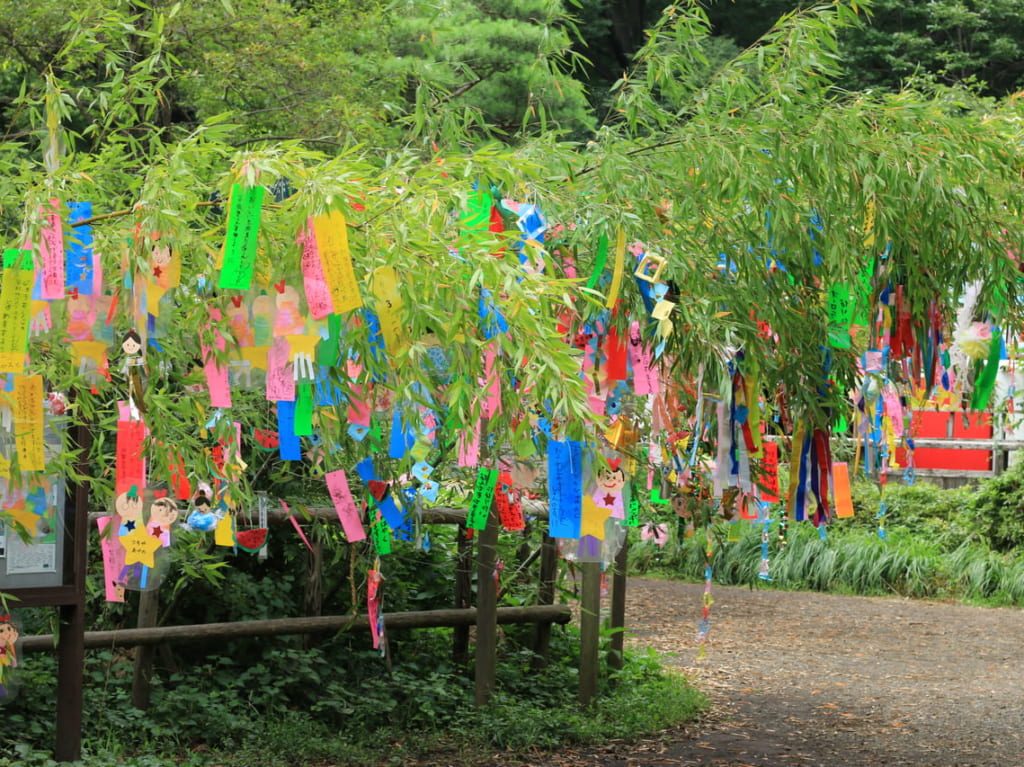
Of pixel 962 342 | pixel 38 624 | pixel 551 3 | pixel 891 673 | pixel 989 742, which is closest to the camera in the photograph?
pixel 551 3

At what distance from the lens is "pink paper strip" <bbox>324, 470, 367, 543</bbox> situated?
3221mm

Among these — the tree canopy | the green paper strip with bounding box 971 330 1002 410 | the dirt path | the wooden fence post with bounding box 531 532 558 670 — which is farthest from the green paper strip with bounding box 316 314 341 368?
the wooden fence post with bounding box 531 532 558 670

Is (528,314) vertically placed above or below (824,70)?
below

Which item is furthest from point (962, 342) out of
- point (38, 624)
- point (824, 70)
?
point (38, 624)

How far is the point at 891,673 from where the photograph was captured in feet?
24.0

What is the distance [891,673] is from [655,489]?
3330 millimetres

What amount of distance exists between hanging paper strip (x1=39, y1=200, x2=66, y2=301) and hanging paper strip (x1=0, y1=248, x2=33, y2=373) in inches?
1.7

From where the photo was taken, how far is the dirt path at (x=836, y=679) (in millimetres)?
5324

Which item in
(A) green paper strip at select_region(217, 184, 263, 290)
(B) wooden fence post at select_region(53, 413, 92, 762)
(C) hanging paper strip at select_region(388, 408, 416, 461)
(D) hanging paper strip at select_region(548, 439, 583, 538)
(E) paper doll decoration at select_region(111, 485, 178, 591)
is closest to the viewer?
(A) green paper strip at select_region(217, 184, 263, 290)

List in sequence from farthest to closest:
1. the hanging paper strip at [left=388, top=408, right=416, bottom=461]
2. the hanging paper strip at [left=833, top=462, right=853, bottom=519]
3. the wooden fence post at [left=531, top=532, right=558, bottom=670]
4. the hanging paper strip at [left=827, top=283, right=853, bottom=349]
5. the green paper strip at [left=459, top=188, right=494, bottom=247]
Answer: the wooden fence post at [left=531, top=532, right=558, bottom=670] → the hanging paper strip at [left=833, top=462, right=853, bottom=519] → the hanging paper strip at [left=827, top=283, right=853, bottom=349] → the hanging paper strip at [left=388, top=408, right=416, bottom=461] → the green paper strip at [left=459, top=188, right=494, bottom=247]

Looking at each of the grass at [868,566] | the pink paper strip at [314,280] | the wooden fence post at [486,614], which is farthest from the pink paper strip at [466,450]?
the grass at [868,566]

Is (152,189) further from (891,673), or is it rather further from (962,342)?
(891,673)

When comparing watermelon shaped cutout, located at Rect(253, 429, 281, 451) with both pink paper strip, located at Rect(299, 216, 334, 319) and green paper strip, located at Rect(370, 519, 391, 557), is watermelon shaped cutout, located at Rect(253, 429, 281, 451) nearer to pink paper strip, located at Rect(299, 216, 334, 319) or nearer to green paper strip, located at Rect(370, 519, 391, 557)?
green paper strip, located at Rect(370, 519, 391, 557)

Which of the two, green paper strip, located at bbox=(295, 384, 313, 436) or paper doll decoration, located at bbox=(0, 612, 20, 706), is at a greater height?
green paper strip, located at bbox=(295, 384, 313, 436)
